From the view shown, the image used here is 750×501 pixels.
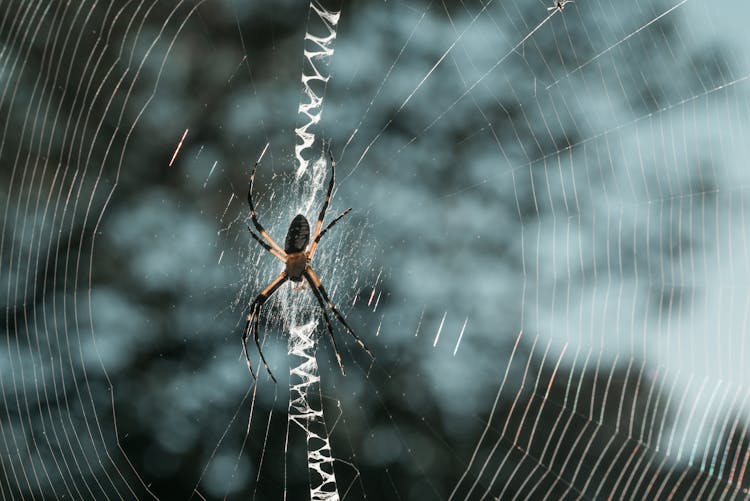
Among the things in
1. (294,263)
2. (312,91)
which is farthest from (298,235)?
(312,91)

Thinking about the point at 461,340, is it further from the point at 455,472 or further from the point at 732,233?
the point at 732,233

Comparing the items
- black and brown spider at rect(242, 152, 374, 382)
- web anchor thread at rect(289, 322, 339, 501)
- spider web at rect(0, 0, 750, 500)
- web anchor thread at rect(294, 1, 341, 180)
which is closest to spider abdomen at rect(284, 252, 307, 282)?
black and brown spider at rect(242, 152, 374, 382)

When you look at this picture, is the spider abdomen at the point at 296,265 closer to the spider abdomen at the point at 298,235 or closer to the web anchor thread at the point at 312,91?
the spider abdomen at the point at 298,235

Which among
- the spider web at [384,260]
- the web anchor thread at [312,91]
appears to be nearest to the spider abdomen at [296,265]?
A: the web anchor thread at [312,91]

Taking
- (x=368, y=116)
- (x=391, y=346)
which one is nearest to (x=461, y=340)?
(x=391, y=346)

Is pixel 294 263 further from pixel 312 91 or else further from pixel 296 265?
pixel 312 91
